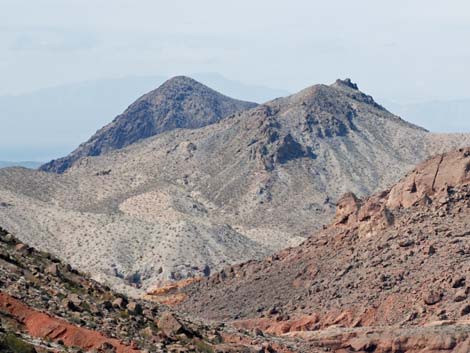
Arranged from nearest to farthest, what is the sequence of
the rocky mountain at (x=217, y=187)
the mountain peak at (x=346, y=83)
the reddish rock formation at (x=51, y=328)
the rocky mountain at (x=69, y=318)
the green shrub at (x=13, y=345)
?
the green shrub at (x=13, y=345) < the rocky mountain at (x=69, y=318) < the reddish rock formation at (x=51, y=328) < the rocky mountain at (x=217, y=187) < the mountain peak at (x=346, y=83)

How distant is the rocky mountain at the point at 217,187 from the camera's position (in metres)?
125

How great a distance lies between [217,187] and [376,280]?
94216 mm

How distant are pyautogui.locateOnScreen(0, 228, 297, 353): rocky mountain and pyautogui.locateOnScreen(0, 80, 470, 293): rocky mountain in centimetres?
5549

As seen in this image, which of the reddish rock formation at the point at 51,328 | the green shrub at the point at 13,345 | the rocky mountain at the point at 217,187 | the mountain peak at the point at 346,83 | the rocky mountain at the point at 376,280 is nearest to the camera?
the green shrub at the point at 13,345

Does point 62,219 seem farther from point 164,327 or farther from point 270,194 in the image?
point 164,327

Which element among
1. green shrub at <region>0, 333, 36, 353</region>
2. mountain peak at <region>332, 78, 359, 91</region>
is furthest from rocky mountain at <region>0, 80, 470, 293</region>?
green shrub at <region>0, 333, 36, 353</region>

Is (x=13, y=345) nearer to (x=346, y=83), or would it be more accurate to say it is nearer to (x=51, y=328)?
(x=51, y=328)

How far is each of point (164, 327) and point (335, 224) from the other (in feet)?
128

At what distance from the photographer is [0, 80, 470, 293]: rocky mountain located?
125 m

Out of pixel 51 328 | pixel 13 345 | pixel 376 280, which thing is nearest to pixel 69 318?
pixel 51 328

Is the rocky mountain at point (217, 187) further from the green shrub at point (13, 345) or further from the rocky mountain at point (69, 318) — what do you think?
the green shrub at point (13, 345)

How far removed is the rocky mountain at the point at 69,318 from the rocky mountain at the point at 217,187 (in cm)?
5549

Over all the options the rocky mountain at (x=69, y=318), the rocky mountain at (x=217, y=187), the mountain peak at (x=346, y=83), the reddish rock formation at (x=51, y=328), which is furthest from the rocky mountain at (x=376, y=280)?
the mountain peak at (x=346, y=83)

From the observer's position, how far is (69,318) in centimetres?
3656
